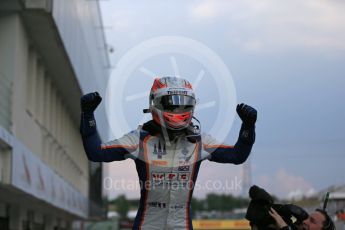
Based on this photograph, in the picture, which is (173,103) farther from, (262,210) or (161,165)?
(262,210)

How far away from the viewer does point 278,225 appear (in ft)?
18.2

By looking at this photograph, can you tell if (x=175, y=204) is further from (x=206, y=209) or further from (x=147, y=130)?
(x=206, y=209)

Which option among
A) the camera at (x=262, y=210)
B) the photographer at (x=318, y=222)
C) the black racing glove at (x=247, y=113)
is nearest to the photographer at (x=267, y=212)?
the camera at (x=262, y=210)

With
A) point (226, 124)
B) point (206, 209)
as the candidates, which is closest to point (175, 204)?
point (226, 124)

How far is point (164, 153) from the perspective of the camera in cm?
577

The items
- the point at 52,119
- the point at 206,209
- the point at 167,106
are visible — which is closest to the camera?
the point at 167,106

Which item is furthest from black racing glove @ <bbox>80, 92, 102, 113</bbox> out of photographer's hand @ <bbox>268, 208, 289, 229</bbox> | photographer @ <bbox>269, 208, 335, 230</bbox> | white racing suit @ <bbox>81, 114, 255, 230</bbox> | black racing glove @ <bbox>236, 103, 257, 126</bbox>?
photographer @ <bbox>269, 208, 335, 230</bbox>

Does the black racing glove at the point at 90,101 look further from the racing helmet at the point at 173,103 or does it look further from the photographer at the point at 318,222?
the photographer at the point at 318,222

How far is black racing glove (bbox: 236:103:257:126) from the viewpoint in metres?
5.48

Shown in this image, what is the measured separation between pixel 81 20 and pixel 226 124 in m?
23.5

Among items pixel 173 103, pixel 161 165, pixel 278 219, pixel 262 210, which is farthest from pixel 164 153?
pixel 278 219

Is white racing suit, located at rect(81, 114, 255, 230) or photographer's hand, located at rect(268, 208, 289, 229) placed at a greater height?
white racing suit, located at rect(81, 114, 255, 230)

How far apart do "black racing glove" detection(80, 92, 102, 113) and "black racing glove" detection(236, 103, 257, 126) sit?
1033 millimetres

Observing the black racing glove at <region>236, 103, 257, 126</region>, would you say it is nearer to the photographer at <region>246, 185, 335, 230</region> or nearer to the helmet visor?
the helmet visor
